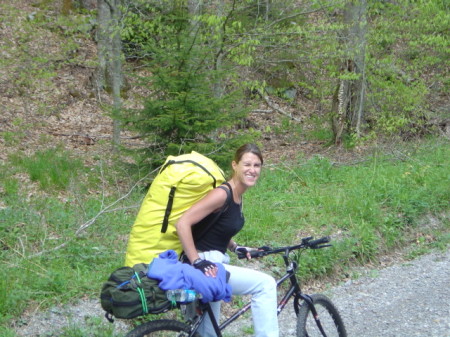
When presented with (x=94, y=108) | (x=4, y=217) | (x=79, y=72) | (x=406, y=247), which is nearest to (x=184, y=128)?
(x=4, y=217)

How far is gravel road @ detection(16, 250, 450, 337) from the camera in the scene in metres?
5.04

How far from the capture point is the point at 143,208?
3562mm

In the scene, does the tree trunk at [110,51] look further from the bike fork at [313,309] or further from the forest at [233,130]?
the bike fork at [313,309]

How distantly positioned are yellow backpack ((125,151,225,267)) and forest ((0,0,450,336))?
1.65m

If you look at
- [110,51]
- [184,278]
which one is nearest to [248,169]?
[184,278]

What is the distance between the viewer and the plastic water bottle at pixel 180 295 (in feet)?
10.5

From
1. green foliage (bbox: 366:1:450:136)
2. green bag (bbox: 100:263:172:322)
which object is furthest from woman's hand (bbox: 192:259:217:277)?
green foliage (bbox: 366:1:450:136)

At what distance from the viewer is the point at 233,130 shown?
15.2 metres

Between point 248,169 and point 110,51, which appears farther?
point 110,51

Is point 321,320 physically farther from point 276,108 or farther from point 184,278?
point 276,108

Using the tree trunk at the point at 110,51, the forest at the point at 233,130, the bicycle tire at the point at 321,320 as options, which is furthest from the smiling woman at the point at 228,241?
the tree trunk at the point at 110,51

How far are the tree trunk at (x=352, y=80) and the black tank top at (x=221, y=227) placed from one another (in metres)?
9.02

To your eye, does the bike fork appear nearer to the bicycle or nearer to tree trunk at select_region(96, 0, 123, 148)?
the bicycle

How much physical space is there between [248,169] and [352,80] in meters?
11.0
